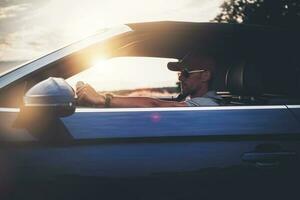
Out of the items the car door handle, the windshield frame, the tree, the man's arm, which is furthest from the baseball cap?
the tree

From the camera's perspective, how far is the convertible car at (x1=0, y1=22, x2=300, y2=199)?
7.52ft

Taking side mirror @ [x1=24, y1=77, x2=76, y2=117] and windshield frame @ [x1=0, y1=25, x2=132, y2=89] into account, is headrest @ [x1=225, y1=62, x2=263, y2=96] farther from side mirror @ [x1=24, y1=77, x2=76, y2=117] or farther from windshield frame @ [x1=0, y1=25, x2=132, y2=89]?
side mirror @ [x1=24, y1=77, x2=76, y2=117]

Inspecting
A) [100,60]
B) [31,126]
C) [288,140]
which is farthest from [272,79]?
[31,126]

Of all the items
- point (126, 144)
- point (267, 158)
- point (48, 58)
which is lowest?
point (267, 158)

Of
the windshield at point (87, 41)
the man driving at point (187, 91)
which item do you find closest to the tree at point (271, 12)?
the man driving at point (187, 91)

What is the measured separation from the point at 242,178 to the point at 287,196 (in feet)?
0.83

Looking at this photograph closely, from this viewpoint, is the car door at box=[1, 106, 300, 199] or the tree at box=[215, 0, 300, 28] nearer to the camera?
the car door at box=[1, 106, 300, 199]

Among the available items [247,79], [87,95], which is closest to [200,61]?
[247,79]

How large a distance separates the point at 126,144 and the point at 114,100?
1.97 ft

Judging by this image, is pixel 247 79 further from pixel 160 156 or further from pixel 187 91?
pixel 160 156

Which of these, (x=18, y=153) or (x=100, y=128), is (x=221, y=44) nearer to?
(x=100, y=128)

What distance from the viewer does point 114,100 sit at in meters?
2.96

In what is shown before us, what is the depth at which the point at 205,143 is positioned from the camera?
249cm

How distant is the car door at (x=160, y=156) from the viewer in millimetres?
2309
